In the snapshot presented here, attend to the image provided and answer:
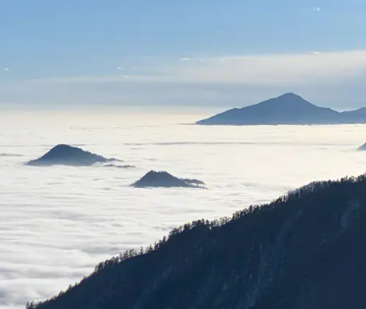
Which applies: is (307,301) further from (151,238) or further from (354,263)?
(151,238)

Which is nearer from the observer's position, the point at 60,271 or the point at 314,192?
the point at 314,192

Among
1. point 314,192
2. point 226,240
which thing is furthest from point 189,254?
point 314,192

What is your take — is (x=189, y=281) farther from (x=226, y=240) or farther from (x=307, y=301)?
(x=307, y=301)

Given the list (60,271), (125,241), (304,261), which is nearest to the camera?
(304,261)

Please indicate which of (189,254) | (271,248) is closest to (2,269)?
(189,254)

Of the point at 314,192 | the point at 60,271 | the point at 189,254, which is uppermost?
the point at 314,192

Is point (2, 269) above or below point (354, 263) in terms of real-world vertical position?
below

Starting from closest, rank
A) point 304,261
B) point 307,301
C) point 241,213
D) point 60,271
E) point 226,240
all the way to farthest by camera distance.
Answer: point 307,301, point 304,261, point 226,240, point 241,213, point 60,271
